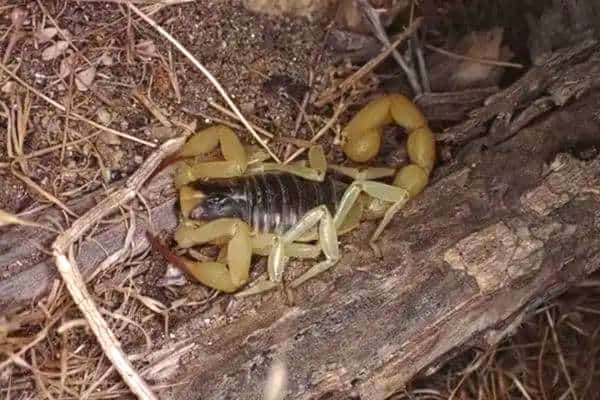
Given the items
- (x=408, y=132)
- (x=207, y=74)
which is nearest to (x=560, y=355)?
(x=408, y=132)

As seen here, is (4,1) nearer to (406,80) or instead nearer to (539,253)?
(406,80)

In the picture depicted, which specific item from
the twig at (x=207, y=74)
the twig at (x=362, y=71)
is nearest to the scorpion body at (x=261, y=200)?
the twig at (x=207, y=74)

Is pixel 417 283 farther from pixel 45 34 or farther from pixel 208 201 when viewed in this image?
pixel 45 34

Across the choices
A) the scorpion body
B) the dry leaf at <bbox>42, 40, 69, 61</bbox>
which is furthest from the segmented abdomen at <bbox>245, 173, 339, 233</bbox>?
the dry leaf at <bbox>42, 40, 69, 61</bbox>

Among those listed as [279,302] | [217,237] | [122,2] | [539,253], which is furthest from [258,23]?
[539,253]

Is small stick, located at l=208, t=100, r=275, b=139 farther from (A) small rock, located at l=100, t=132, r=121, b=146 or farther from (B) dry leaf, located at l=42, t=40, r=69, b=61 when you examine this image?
(B) dry leaf, located at l=42, t=40, r=69, b=61

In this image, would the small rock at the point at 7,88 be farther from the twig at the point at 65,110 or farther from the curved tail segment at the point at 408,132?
the curved tail segment at the point at 408,132
